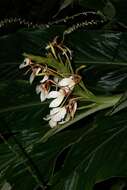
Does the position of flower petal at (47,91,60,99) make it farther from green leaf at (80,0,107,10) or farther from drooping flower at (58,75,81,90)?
green leaf at (80,0,107,10)

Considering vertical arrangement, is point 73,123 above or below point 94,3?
below

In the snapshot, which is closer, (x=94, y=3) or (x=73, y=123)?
(x=73, y=123)

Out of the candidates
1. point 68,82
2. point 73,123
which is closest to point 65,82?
point 68,82

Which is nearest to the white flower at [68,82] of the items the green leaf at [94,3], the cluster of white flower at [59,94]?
the cluster of white flower at [59,94]

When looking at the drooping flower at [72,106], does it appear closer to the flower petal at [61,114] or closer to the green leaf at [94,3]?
the flower petal at [61,114]

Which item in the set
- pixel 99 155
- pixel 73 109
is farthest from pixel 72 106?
pixel 99 155

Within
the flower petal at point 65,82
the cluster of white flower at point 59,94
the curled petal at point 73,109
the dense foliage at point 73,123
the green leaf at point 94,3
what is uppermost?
the green leaf at point 94,3

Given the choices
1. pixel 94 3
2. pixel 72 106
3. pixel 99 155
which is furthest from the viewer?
pixel 94 3

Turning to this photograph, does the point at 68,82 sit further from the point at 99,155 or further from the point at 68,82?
Answer: the point at 99,155

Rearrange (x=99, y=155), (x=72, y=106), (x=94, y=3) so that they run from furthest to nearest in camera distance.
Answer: (x=94, y=3), (x=72, y=106), (x=99, y=155)

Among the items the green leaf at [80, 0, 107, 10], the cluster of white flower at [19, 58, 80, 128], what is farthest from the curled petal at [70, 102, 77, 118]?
the green leaf at [80, 0, 107, 10]
